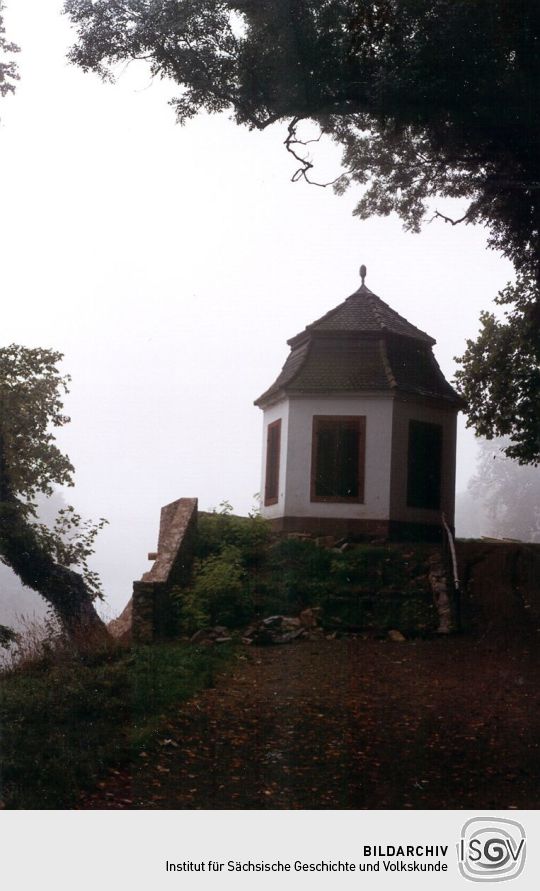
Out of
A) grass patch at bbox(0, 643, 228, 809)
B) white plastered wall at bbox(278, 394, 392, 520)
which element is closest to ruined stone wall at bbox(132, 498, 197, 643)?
grass patch at bbox(0, 643, 228, 809)

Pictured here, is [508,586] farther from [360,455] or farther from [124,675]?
[124,675]

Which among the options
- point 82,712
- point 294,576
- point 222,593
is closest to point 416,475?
point 294,576

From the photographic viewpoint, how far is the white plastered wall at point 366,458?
1819cm

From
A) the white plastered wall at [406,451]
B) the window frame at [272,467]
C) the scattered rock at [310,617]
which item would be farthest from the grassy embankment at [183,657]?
the window frame at [272,467]

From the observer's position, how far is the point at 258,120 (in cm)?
1210

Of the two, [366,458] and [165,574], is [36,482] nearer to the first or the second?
[165,574]

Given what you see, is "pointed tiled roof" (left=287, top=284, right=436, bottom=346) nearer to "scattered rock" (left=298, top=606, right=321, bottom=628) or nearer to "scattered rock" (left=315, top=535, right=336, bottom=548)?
"scattered rock" (left=315, top=535, right=336, bottom=548)

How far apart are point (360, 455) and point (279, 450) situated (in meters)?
1.90

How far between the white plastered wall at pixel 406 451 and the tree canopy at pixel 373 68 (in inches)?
233

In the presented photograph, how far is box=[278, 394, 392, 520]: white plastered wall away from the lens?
1819 centimetres
